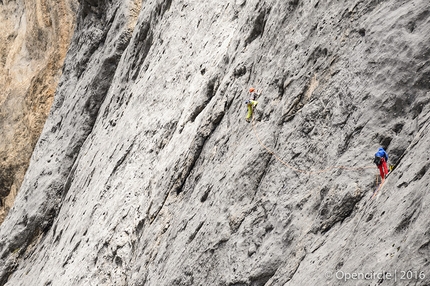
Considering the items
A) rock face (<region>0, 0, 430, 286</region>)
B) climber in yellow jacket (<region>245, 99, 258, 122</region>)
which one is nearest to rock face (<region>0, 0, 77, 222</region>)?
rock face (<region>0, 0, 430, 286</region>)

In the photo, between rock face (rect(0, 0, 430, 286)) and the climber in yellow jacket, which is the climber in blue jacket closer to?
rock face (rect(0, 0, 430, 286))

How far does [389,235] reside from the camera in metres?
4.89

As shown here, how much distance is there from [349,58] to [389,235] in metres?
2.34

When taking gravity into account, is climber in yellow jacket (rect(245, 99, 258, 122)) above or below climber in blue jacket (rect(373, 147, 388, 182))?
above

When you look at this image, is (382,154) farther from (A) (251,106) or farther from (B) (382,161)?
(A) (251,106)

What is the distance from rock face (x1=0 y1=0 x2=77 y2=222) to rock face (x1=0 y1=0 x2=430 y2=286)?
8.64 m

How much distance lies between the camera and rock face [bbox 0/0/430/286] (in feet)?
18.4

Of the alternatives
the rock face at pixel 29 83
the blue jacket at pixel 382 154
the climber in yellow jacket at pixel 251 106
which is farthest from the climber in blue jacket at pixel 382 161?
the rock face at pixel 29 83

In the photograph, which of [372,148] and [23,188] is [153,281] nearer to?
[372,148]

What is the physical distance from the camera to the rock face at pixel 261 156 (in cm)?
560

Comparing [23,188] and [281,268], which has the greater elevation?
[281,268]

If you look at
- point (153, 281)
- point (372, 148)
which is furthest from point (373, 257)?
point (153, 281)

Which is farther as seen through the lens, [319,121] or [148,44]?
[148,44]

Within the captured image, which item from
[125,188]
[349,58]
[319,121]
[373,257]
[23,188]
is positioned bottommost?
[23,188]
